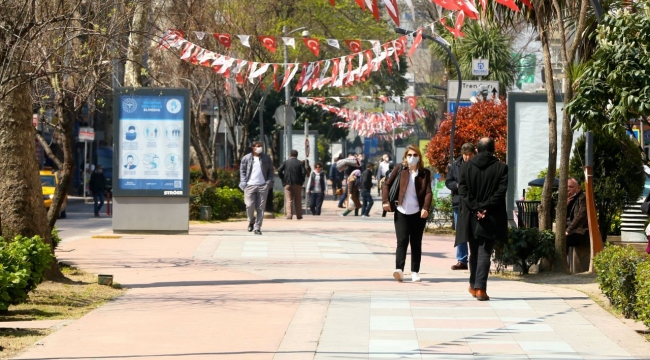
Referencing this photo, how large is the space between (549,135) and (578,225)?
1246 millimetres

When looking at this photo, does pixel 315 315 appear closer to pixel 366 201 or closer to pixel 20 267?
pixel 20 267

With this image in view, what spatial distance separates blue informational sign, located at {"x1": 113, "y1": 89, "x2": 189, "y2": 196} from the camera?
2252 cm

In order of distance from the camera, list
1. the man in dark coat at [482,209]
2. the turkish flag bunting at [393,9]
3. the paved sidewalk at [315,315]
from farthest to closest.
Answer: the man in dark coat at [482,209], the turkish flag bunting at [393,9], the paved sidewalk at [315,315]

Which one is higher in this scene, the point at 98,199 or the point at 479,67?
the point at 479,67

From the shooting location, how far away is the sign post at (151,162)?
22.4 meters

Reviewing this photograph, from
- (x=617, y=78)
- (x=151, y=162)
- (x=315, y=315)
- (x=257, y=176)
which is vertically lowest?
(x=315, y=315)

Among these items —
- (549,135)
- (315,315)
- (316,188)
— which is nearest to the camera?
(315,315)

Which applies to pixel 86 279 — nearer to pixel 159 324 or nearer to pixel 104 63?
pixel 104 63

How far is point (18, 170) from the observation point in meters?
13.2

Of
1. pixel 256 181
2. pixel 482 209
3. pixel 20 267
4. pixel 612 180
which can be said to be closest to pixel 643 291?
pixel 482 209

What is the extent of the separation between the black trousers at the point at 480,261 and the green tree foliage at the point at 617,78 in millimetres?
1568

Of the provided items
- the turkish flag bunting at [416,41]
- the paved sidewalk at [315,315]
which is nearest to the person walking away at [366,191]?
the turkish flag bunting at [416,41]

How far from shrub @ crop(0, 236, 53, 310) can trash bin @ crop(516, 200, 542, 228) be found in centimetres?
761

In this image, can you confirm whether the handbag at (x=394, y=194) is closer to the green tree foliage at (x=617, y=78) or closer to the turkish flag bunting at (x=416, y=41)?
the green tree foliage at (x=617, y=78)
